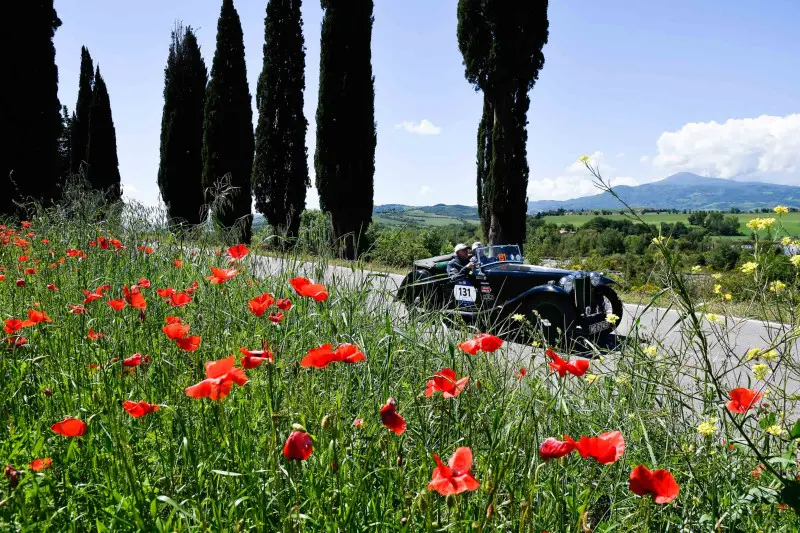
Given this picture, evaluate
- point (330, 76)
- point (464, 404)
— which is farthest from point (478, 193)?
point (464, 404)

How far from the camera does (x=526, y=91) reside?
46.1 ft

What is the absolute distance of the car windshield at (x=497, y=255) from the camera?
8062mm

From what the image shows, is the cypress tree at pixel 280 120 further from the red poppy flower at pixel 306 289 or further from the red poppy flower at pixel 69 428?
the red poppy flower at pixel 69 428

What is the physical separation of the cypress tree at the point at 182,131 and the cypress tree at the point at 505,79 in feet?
51.3

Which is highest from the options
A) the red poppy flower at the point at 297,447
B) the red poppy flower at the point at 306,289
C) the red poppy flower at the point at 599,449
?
the red poppy flower at the point at 306,289

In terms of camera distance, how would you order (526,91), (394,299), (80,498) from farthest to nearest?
(526,91), (394,299), (80,498)

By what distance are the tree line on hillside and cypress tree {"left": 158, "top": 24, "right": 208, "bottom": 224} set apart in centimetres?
5

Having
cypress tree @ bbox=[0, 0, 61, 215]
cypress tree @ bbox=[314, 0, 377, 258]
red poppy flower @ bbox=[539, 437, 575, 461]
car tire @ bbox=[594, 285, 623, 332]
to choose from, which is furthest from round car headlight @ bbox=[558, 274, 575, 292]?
cypress tree @ bbox=[0, 0, 61, 215]

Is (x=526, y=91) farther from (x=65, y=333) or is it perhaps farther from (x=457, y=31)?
(x=65, y=333)

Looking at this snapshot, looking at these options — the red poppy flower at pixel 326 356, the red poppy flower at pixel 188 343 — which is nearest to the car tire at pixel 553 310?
the red poppy flower at pixel 188 343

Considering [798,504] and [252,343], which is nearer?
[798,504]

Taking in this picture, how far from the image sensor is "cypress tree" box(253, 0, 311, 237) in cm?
2098

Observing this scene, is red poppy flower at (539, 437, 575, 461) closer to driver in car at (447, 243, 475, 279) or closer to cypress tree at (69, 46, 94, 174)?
driver in car at (447, 243, 475, 279)

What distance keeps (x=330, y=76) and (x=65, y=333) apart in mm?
15430
